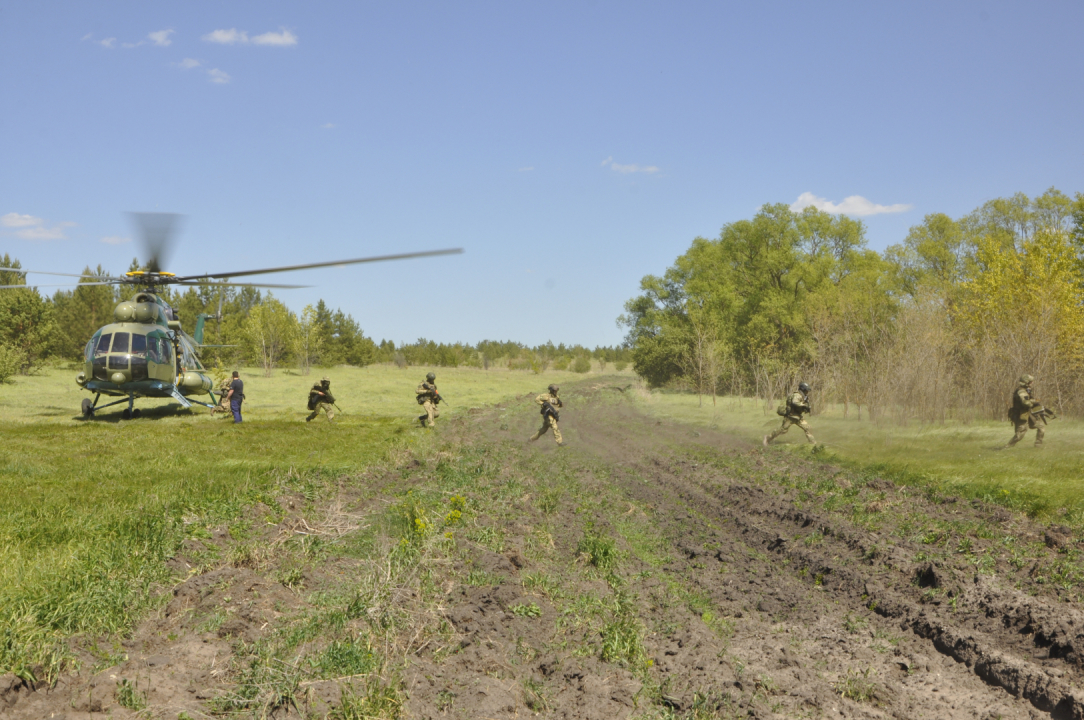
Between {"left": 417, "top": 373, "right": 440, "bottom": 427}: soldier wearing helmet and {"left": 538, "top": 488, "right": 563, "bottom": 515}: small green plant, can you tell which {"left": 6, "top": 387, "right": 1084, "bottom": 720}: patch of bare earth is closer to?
{"left": 538, "top": 488, "right": 563, "bottom": 515}: small green plant

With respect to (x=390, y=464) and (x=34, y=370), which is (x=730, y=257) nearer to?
(x=390, y=464)

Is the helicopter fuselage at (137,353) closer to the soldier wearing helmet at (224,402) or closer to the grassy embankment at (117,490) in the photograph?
the grassy embankment at (117,490)

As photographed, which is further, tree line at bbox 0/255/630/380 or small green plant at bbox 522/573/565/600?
tree line at bbox 0/255/630/380

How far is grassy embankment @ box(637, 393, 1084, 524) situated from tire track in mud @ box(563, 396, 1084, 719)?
4.89ft

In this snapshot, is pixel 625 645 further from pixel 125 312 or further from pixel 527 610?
pixel 125 312

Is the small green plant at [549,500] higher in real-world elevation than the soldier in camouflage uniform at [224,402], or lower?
lower

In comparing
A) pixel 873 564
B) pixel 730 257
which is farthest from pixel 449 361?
pixel 873 564

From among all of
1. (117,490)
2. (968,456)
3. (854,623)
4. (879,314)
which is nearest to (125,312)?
(117,490)

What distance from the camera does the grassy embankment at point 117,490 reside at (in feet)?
19.3

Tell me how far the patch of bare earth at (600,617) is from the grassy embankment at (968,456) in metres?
1.08

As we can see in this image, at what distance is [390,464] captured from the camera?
49.1 feet

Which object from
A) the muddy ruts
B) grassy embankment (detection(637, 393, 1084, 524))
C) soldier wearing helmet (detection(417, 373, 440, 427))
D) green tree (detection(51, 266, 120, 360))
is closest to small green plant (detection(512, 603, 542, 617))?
the muddy ruts

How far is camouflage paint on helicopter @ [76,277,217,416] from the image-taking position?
22.2 meters

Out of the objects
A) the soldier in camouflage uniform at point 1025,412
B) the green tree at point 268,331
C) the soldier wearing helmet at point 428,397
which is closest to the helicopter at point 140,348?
the soldier wearing helmet at point 428,397
